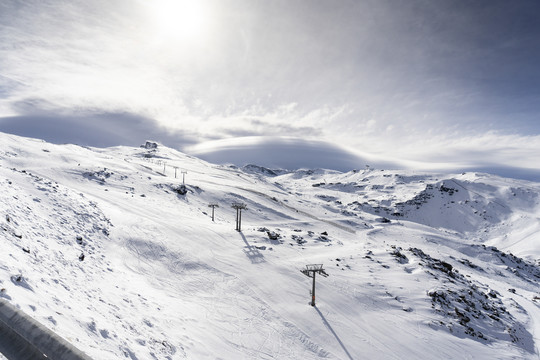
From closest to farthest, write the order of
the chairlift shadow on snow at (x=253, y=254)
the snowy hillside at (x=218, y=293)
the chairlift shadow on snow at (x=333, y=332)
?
the snowy hillside at (x=218, y=293), the chairlift shadow on snow at (x=333, y=332), the chairlift shadow on snow at (x=253, y=254)

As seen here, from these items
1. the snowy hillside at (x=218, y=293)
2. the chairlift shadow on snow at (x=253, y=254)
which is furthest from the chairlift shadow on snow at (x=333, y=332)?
the chairlift shadow on snow at (x=253, y=254)

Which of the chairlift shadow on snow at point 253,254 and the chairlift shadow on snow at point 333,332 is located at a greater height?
the chairlift shadow on snow at point 253,254

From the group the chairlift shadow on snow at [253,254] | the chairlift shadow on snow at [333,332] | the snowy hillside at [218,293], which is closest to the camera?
the snowy hillside at [218,293]

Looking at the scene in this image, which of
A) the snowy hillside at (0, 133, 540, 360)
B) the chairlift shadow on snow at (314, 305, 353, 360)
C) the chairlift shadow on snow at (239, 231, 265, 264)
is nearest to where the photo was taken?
the snowy hillside at (0, 133, 540, 360)

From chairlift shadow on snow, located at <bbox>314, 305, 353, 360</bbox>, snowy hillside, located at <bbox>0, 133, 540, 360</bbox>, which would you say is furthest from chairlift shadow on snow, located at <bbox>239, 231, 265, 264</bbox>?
chairlift shadow on snow, located at <bbox>314, 305, 353, 360</bbox>

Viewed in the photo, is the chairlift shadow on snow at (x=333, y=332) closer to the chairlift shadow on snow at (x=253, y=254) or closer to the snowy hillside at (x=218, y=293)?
the snowy hillside at (x=218, y=293)

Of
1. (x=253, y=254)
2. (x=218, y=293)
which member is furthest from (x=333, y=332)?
(x=253, y=254)

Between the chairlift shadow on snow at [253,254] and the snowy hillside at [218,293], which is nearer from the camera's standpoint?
the snowy hillside at [218,293]

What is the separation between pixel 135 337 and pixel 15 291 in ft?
16.2

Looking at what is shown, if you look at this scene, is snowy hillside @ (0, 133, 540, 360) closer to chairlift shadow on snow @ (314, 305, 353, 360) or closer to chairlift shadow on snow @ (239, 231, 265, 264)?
chairlift shadow on snow @ (314, 305, 353, 360)

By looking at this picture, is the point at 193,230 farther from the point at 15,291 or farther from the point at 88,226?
the point at 15,291

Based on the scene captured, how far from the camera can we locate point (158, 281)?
20.2 meters

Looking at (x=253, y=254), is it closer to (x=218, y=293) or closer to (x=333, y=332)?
(x=218, y=293)

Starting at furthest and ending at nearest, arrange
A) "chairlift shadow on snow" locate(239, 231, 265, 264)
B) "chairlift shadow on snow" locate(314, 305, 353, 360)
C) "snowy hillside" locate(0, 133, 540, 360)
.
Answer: "chairlift shadow on snow" locate(239, 231, 265, 264) → "chairlift shadow on snow" locate(314, 305, 353, 360) → "snowy hillside" locate(0, 133, 540, 360)
